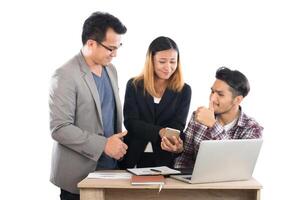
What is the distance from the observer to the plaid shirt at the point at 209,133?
3121 mm

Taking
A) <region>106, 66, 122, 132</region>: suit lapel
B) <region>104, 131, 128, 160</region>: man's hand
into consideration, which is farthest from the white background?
<region>104, 131, 128, 160</region>: man's hand

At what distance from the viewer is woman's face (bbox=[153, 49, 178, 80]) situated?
328cm

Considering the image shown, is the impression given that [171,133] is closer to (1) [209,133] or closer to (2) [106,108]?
(1) [209,133]

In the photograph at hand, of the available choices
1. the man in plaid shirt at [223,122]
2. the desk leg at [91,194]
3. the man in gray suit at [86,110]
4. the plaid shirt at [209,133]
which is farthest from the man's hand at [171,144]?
the desk leg at [91,194]

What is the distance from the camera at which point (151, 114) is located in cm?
336

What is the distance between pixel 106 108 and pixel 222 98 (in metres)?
0.70

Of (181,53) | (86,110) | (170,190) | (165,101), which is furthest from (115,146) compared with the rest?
(181,53)

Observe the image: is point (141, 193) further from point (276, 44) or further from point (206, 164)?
point (276, 44)

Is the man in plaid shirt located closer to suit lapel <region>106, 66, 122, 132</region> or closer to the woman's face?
the woman's face

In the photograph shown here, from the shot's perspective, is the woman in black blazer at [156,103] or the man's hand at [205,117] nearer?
the man's hand at [205,117]

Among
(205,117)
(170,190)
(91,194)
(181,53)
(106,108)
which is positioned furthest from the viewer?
(181,53)

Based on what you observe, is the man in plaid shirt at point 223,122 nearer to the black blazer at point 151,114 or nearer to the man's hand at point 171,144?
the man's hand at point 171,144

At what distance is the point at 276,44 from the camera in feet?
14.1

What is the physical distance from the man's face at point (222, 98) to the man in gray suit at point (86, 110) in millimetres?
592
